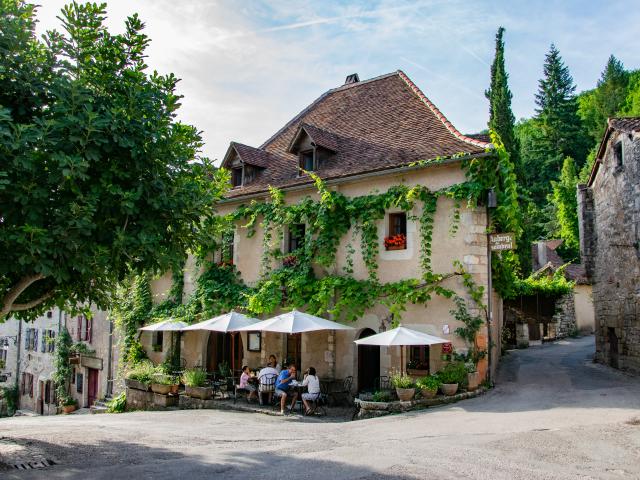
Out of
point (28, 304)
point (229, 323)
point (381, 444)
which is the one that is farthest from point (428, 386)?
point (28, 304)

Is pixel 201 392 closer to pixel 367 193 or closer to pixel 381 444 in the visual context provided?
pixel 367 193

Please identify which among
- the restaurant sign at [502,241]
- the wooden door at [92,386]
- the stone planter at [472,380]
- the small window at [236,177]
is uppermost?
the small window at [236,177]

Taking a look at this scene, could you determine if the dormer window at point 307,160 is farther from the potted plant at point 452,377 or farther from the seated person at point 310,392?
the potted plant at point 452,377

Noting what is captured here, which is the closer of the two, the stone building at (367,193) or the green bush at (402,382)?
the green bush at (402,382)

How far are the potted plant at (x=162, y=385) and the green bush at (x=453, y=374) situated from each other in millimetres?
7910

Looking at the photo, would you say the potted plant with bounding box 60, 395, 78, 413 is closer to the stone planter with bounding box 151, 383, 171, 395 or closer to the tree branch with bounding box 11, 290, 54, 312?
the stone planter with bounding box 151, 383, 171, 395

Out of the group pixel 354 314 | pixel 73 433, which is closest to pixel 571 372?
pixel 354 314

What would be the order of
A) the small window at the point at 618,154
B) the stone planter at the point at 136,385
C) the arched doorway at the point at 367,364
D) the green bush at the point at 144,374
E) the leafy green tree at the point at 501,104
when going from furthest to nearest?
the leafy green tree at the point at 501,104, the small window at the point at 618,154, the green bush at the point at 144,374, the stone planter at the point at 136,385, the arched doorway at the point at 367,364

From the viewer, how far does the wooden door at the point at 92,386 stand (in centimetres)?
2456

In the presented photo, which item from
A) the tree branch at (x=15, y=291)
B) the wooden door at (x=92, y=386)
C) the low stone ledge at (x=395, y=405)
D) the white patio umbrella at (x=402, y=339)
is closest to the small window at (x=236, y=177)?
the white patio umbrella at (x=402, y=339)

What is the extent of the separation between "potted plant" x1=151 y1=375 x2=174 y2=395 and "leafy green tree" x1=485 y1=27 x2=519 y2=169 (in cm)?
2268

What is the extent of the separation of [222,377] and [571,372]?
11156 millimetres

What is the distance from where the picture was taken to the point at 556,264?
37.4 meters

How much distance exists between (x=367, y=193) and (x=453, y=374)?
18.6ft
